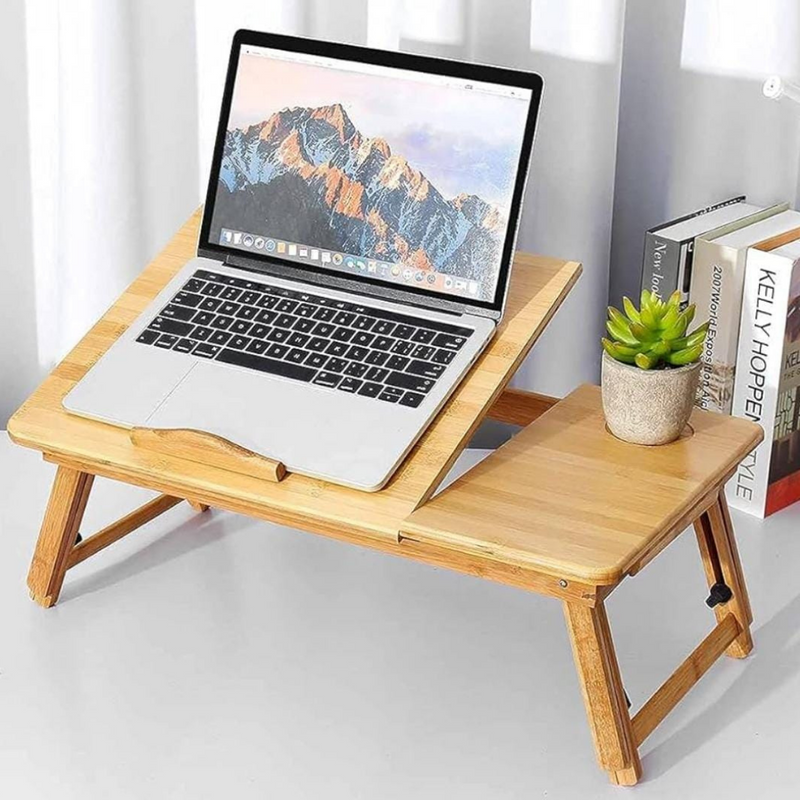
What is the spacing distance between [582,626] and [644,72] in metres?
0.86

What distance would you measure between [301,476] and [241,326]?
0.20 metres

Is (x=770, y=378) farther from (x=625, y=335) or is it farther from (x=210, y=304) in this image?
(x=210, y=304)

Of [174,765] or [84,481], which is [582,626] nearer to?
[174,765]

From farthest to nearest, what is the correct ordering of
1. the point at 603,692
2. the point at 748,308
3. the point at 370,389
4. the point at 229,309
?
the point at 748,308 < the point at 229,309 < the point at 370,389 < the point at 603,692

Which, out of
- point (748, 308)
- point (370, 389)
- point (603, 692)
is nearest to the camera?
point (603, 692)

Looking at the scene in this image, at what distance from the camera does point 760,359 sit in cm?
164

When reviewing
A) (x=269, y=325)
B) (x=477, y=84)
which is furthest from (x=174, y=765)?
(x=477, y=84)

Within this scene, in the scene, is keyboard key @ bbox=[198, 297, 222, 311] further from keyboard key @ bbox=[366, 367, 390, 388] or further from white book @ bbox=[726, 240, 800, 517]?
white book @ bbox=[726, 240, 800, 517]

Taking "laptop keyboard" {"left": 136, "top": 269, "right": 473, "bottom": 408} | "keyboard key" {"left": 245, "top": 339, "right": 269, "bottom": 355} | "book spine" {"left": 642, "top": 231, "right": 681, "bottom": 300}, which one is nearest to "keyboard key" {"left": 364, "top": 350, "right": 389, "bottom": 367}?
"laptop keyboard" {"left": 136, "top": 269, "right": 473, "bottom": 408}

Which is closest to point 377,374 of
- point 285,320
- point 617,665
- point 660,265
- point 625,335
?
point 285,320

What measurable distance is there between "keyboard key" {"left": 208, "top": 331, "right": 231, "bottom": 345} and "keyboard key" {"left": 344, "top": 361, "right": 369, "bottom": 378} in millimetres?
129

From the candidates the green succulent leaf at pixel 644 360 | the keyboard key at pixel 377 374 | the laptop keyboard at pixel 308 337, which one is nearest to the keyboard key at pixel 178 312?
the laptop keyboard at pixel 308 337

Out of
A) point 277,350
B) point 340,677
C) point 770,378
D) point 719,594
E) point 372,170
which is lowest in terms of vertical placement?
point 340,677

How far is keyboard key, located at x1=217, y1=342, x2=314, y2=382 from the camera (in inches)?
51.6
